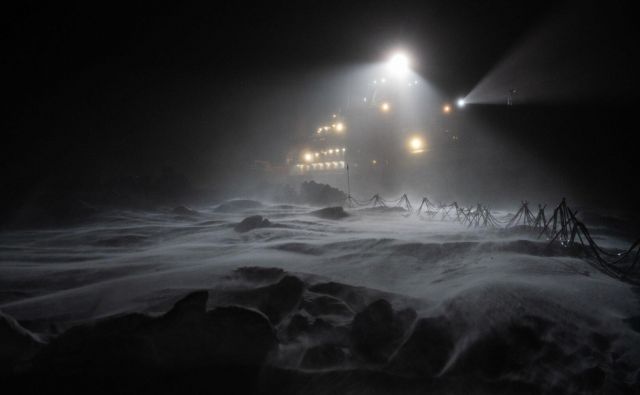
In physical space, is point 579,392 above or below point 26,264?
below

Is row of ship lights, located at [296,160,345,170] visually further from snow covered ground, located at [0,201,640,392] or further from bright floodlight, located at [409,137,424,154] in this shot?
snow covered ground, located at [0,201,640,392]

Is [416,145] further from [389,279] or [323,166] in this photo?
[389,279]

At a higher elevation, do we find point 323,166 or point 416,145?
point 323,166

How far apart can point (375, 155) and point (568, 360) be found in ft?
98.3

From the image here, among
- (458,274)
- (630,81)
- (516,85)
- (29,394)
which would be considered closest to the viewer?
(29,394)

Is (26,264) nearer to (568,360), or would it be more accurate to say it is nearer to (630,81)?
(568,360)

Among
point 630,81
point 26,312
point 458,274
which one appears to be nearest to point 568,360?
point 458,274

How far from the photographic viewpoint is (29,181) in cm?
2219

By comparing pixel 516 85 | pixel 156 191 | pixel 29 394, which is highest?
pixel 516 85

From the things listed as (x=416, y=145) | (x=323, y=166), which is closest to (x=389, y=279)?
(x=416, y=145)

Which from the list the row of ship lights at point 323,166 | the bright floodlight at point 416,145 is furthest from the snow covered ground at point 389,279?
the row of ship lights at point 323,166

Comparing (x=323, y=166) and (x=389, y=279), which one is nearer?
(x=389, y=279)

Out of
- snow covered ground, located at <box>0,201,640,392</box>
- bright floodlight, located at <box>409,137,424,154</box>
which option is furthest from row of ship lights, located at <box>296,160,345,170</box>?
snow covered ground, located at <box>0,201,640,392</box>

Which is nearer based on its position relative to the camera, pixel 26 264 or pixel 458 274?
pixel 458 274
